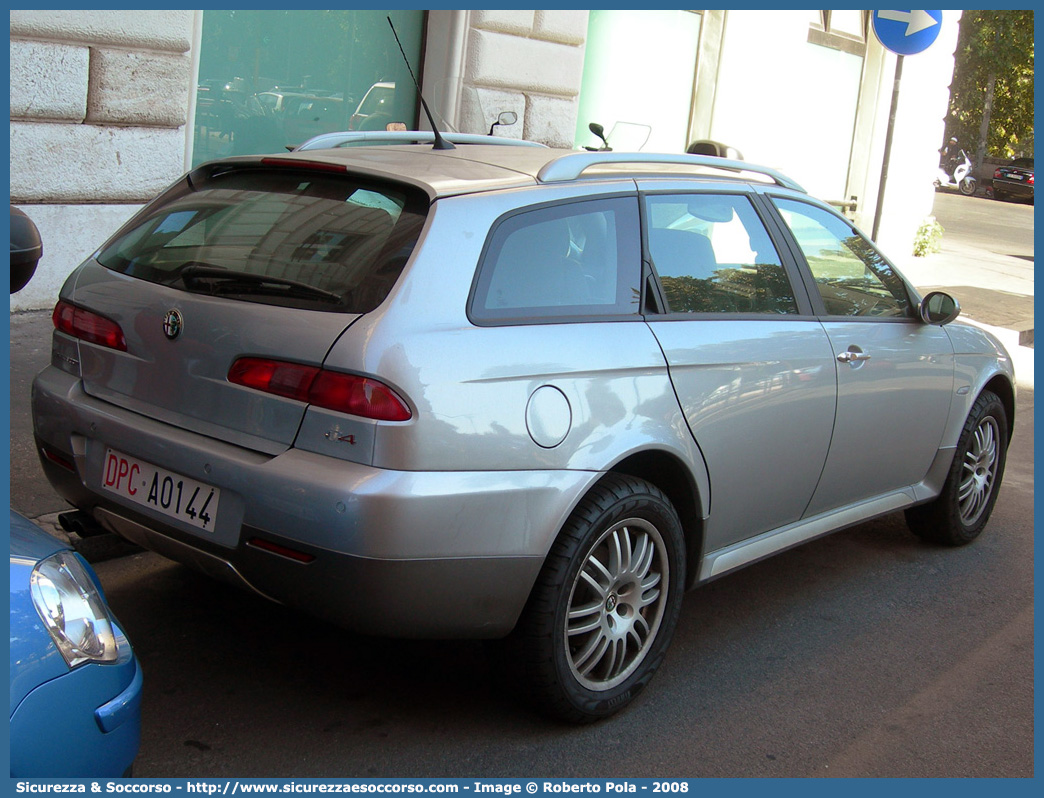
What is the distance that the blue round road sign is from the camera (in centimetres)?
833

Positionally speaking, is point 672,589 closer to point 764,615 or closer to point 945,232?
point 764,615

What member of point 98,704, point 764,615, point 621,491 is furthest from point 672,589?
point 98,704

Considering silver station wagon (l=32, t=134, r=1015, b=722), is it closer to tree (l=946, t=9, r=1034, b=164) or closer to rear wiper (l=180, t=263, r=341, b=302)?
rear wiper (l=180, t=263, r=341, b=302)

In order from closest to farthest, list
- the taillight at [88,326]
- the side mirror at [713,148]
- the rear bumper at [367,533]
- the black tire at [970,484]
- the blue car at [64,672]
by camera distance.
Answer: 1. the blue car at [64,672]
2. the rear bumper at [367,533]
3. the taillight at [88,326]
4. the black tire at [970,484]
5. the side mirror at [713,148]

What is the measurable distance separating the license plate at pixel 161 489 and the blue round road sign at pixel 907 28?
6926 mm

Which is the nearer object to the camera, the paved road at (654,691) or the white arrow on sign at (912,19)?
the paved road at (654,691)

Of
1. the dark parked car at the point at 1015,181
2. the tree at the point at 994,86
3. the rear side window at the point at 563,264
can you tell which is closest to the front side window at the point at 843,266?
the rear side window at the point at 563,264

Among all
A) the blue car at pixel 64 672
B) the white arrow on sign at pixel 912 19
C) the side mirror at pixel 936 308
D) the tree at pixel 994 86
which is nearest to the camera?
the blue car at pixel 64 672

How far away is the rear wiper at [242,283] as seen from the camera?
3.03 m

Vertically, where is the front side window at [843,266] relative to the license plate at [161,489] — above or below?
above

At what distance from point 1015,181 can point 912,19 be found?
36.1 metres

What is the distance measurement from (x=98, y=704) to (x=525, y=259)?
1.63 m

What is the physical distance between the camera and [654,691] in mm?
3670

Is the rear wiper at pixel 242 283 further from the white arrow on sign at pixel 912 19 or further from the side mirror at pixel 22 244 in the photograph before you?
the white arrow on sign at pixel 912 19
